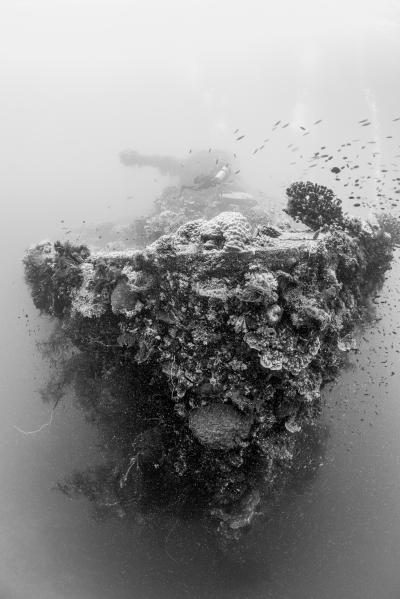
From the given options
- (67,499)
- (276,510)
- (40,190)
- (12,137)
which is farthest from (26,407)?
(12,137)

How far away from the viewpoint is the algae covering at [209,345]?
600 centimetres

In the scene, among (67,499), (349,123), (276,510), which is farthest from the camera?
(349,123)

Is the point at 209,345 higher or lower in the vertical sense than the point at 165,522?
higher

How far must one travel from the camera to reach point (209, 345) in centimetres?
627

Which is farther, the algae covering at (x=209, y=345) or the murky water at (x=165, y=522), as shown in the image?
the murky water at (x=165, y=522)

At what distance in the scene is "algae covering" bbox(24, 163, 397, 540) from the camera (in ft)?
19.7

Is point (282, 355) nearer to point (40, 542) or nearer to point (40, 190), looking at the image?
point (40, 542)

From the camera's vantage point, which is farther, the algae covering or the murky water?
the murky water

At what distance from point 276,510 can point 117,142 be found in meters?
55.8

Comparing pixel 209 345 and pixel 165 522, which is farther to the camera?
pixel 165 522

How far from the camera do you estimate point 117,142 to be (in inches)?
2068

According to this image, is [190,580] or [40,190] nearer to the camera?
[190,580]

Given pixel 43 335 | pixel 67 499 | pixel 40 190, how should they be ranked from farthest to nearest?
pixel 40 190 < pixel 43 335 < pixel 67 499

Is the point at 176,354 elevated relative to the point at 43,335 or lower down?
elevated
